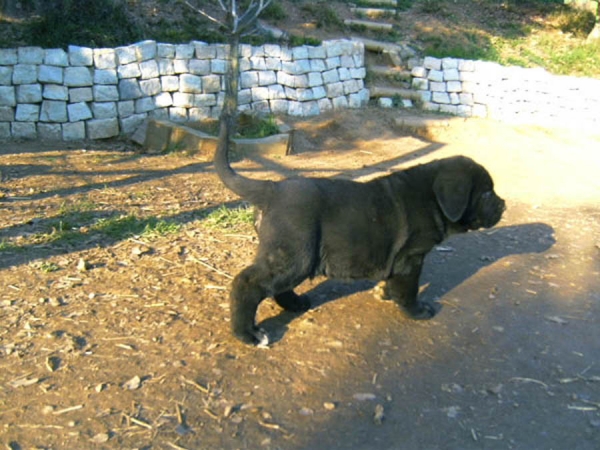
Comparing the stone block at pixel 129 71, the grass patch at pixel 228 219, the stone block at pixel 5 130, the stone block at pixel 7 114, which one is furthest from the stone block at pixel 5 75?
the grass patch at pixel 228 219

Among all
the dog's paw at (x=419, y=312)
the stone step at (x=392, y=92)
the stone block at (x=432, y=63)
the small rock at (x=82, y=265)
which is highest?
the stone block at (x=432, y=63)

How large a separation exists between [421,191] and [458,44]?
44.1 ft

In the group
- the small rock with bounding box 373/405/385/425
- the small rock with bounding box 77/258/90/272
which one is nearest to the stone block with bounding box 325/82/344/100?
the small rock with bounding box 77/258/90/272

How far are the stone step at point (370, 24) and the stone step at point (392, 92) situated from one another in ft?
8.37

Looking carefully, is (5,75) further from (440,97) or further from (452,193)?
(440,97)

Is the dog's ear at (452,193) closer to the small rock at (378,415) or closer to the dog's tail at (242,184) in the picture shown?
the dog's tail at (242,184)

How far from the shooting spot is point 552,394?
396 centimetres

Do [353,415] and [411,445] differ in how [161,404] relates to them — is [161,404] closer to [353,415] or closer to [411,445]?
[353,415]

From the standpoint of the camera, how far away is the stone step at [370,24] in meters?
16.2

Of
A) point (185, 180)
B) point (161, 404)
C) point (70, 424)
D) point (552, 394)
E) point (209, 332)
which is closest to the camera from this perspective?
point (70, 424)

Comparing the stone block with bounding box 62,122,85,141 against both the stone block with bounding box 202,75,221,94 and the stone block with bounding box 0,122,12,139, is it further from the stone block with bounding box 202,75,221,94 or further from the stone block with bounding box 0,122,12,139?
the stone block with bounding box 202,75,221,94

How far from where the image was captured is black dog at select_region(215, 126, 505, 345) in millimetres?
4195

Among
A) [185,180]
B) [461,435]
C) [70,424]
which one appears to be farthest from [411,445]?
[185,180]

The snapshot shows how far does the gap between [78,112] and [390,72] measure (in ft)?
23.6
